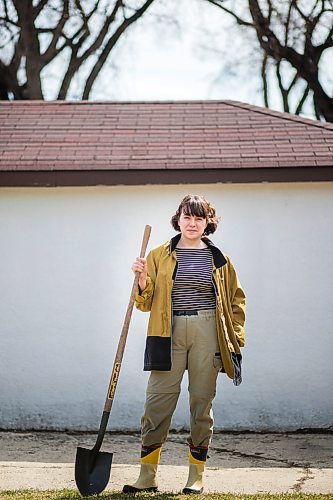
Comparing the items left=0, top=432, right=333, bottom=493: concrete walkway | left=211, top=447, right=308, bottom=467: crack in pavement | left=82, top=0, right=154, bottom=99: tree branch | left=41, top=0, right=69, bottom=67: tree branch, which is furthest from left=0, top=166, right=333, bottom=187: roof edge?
left=82, top=0, right=154, bottom=99: tree branch

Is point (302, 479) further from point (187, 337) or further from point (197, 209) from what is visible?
point (197, 209)

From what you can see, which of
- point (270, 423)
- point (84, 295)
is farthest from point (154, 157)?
point (270, 423)

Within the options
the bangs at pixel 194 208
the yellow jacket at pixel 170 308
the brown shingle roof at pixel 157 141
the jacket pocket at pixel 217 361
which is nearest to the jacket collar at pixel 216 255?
the yellow jacket at pixel 170 308

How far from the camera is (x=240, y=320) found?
535 centimetres

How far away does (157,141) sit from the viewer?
8.24 meters

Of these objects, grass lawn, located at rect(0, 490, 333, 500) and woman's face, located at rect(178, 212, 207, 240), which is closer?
grass lawn, located at rect(0, 490, 333, 500)

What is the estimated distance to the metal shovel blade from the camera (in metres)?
5.10

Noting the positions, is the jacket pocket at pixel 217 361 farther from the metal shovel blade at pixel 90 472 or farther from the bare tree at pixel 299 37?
the bare tree at pixel 299 37

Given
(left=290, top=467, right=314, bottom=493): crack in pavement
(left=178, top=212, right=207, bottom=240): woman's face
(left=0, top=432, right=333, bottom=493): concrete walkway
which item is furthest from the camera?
(left=0, top=432, right=333, bottom=493): concrete walkway

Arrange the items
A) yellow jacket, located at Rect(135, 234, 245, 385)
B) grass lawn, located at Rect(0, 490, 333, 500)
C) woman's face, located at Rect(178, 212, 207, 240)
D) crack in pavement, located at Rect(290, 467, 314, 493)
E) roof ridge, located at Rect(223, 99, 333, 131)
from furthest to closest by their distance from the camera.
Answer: roof ridge, located at Rect(223, 99, 333, 131)
crack in pavement, located at Rect(290, 467, 314, 493)
woman's face, located at Rect(178, 212, 207, 240)
yellow jacket, located at Rect(135, 234, 245, 385)
grass lawn, located at Rect(0, 490, 333, 500)

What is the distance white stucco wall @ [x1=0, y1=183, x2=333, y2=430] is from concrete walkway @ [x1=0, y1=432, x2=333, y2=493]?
0.27m

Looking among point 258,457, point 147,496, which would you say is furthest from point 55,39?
point 147,496

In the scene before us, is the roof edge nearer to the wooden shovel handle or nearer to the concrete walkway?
the concrete walkway

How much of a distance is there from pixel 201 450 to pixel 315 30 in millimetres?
14300
